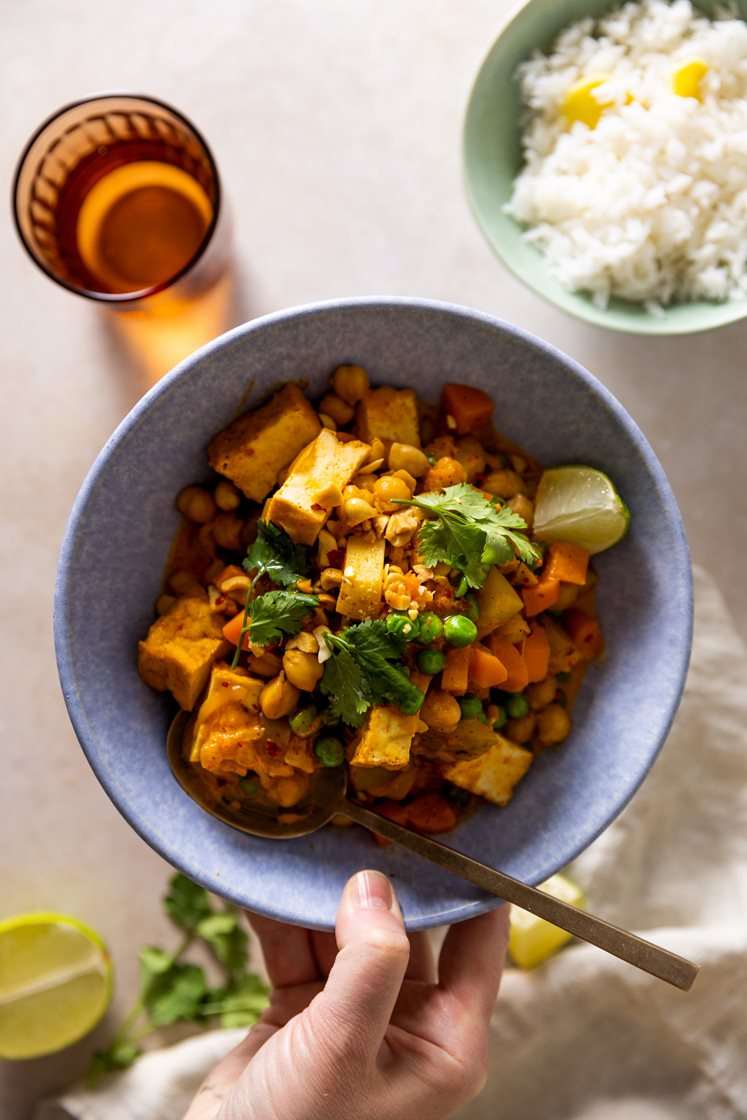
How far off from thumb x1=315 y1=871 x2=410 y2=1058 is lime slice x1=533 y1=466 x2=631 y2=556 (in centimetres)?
106

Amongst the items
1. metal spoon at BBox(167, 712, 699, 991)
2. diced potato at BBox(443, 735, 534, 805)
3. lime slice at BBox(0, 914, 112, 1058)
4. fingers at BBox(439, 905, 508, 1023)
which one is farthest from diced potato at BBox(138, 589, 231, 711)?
lime slice at BBox(0, 914, 112, 1058)

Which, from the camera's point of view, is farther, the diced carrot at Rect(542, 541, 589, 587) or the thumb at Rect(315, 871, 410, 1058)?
the diced carrot at Rect(542, 541, 589, 587)

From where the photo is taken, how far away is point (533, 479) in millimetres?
2639

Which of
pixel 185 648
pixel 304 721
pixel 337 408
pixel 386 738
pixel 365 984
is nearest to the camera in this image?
pixel 365 984

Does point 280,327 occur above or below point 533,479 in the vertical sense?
above

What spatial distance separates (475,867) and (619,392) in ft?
5.48

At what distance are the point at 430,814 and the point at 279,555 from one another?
80 cm

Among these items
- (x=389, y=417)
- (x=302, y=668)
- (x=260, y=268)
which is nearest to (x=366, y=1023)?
(x=302, y=668)

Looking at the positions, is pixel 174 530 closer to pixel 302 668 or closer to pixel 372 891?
pixel 302 668

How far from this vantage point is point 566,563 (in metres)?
2.49

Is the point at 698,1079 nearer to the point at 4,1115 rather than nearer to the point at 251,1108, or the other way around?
the point at 251,1108

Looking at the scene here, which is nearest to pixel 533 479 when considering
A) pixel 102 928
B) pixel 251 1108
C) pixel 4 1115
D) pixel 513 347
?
pixel 513 347

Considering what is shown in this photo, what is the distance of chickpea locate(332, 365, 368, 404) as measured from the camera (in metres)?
2.48

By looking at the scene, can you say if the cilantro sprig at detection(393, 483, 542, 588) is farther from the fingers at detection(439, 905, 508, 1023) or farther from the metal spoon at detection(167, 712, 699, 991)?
the fingers at detection(439, 905, 508, 1023)
